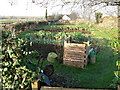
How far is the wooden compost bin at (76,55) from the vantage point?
6.02 meters

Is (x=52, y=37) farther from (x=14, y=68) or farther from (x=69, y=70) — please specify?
(x=14, y=68)

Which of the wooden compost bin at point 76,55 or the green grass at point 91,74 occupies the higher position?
the wooden compost bin at point 76,55

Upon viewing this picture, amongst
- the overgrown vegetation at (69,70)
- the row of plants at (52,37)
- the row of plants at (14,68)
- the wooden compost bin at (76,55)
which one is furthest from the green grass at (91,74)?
the row of plants at (52,37)

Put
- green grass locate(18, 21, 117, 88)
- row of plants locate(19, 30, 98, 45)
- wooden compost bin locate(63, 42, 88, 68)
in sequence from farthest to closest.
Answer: row of plants locate(19, 30, 98, 45) → wooden compost bin locate(63, 42, 88, 68) → green grass locate(18, 21, 117, 88)

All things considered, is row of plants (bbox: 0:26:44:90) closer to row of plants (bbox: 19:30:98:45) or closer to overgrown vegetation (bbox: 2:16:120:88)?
overgrown vegetation (bbox: 2:16:120:88)

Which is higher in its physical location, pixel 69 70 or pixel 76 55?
pixel 76 55

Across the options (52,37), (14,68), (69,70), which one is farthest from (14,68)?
(52,37)

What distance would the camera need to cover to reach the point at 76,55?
6.14 meters

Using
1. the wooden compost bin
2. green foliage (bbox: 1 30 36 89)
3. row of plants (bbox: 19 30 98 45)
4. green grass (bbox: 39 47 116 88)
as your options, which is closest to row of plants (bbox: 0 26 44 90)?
green foliage (bbox: 1 30 36 89)

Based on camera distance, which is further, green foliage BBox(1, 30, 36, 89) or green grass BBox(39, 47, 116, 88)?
green grass BBox(39, 47, 116, 88)

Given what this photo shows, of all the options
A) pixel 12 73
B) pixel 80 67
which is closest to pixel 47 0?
pixel 12 73

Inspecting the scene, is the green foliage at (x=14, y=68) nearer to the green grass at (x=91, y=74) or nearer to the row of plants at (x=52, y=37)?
the green grass at (x=91, y=74)

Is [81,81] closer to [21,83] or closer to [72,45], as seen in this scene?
[72,45]

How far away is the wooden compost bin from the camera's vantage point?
6020 mm
